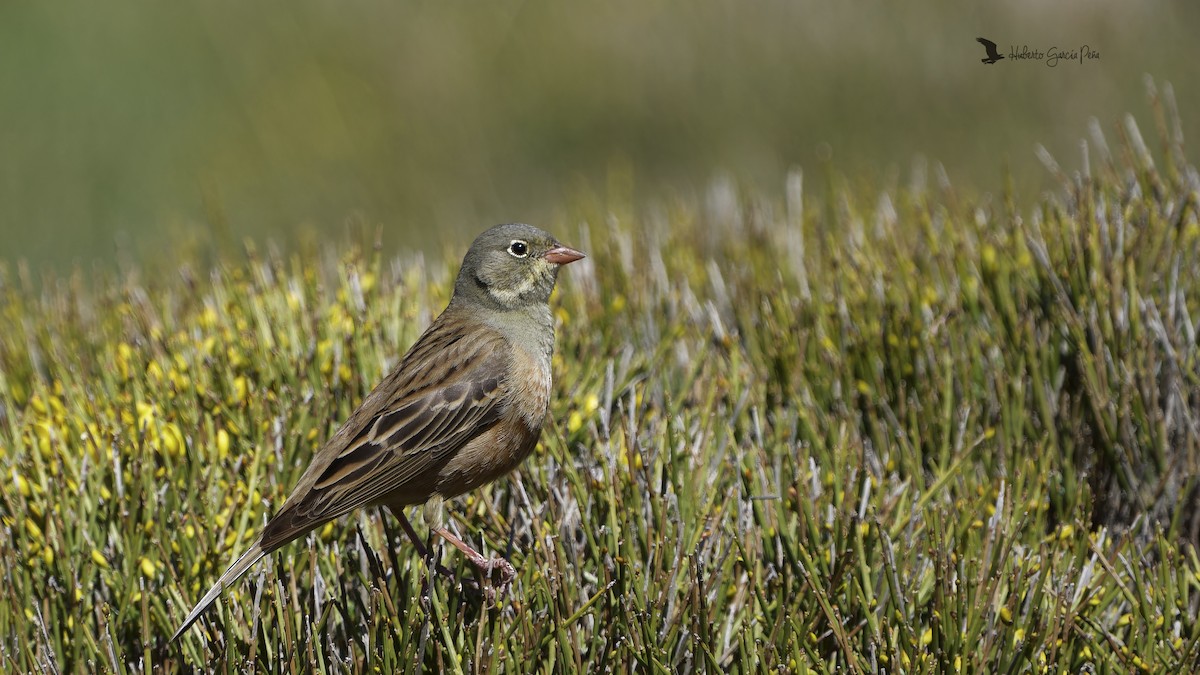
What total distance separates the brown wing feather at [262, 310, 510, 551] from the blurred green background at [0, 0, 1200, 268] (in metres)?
4.55

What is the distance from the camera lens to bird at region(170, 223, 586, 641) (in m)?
3.60

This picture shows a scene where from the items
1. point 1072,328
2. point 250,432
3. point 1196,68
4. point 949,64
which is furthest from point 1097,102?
point 250,432

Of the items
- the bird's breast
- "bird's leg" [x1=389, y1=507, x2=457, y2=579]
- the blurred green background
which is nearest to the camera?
"bird's leg" [x1=389, y1=507, x2=457, y2=579]

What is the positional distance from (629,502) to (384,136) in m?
8.96

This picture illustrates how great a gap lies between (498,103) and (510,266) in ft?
28.5

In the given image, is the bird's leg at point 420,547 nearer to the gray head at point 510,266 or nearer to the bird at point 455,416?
the bird at point 455,416

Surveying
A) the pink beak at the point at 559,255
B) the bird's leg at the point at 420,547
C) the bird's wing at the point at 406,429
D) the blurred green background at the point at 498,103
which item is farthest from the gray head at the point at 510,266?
the blurred green background at the point at 498,103

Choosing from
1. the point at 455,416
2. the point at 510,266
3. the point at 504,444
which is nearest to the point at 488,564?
the point at 504,444

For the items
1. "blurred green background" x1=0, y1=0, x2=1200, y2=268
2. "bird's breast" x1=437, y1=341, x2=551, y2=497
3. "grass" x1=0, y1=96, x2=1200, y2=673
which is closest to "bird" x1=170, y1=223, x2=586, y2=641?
"bird's breast" x1=437, y1=341, x2=551, y2=497

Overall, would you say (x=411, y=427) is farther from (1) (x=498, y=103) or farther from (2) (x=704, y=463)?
(1) (x=498, y=103)

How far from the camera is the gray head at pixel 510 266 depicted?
412 centimetres

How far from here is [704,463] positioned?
399 centimetres

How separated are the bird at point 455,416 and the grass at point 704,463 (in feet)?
0.53

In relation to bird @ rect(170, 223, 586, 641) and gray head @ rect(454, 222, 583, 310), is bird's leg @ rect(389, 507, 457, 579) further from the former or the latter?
gray head @ rect(454, 222, 583, 310)
